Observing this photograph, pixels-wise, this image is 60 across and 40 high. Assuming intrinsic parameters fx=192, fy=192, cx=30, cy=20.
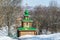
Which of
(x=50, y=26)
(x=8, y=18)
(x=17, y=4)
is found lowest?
(x=50, y=26)

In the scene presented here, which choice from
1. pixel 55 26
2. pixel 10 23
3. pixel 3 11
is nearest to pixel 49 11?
pixel 55 26

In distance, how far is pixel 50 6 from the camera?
116 feet

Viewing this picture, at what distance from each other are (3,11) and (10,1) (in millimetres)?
1631

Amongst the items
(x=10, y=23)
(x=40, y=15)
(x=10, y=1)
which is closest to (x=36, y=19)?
(x=40, y=15)

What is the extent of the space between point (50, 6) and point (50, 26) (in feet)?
12.8

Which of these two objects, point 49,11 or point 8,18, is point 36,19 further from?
point 8,18

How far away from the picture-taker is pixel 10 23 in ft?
86.2

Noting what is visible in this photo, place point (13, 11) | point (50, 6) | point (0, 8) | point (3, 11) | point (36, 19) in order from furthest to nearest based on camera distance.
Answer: point (50, 6)
point (36, 19)
point (13, 11)
point (3, 11)
point (0, 8)

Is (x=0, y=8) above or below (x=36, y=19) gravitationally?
above

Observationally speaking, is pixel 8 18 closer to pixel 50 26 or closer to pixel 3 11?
pixel 3 11

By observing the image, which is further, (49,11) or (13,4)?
(49,11)

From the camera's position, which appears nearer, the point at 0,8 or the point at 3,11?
the point at 0,8

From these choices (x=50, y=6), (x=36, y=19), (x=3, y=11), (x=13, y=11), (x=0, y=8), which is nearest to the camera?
(x=0, y=8)

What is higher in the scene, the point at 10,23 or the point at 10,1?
the point at 10,1
